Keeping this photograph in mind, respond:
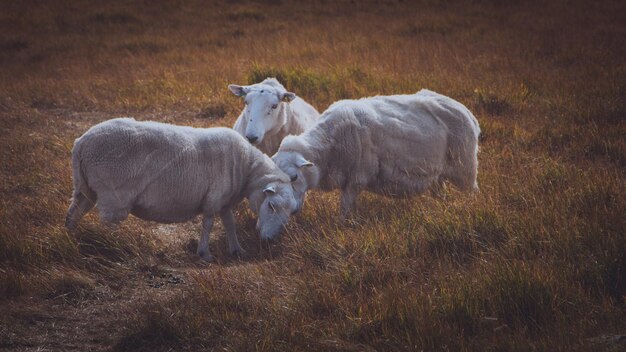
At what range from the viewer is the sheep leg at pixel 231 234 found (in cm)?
608

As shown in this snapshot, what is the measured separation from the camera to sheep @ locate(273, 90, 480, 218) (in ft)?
21.2

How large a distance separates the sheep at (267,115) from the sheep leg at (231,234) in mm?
1157

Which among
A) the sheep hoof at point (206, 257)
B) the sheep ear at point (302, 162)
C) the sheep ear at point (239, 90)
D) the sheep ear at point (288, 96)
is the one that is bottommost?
the sheep hoof at point (206, 257)

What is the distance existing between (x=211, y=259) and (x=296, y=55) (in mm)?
8980

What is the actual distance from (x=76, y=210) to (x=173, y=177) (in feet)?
2.81

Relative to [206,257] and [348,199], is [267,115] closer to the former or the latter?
[348,199]

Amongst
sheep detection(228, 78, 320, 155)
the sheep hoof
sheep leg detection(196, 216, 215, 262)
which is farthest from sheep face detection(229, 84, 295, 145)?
the sheep hoof

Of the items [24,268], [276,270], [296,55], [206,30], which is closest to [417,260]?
[276,270]

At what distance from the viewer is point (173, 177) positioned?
18.5ft

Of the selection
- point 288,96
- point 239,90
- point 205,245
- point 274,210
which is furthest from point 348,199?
point 239,90

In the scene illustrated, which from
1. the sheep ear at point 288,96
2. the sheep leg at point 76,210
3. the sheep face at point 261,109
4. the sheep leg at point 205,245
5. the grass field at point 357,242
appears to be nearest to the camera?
the grass field at point 357,242

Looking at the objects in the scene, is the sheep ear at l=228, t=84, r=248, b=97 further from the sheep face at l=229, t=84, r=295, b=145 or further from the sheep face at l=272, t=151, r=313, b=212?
the sheep face at l=272, t=151, r=313, b=212

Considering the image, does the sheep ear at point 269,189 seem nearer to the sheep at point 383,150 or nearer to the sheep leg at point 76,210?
the sheep at point 383,150

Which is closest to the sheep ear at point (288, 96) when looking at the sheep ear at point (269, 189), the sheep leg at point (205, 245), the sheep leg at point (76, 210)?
the sheep ear at point (269, 189)
